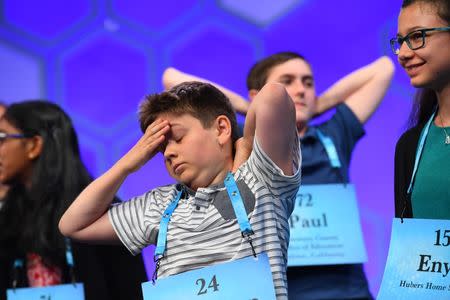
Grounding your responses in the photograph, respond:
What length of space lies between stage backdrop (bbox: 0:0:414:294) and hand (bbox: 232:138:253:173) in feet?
5.58

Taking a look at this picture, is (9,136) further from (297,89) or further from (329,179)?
(329,179)

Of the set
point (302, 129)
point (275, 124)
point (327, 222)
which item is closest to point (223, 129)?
point (275, 124)

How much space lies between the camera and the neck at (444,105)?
81.8 inches

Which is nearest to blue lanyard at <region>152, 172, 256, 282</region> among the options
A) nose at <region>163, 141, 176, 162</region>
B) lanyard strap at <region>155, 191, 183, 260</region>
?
lanyard strap at <region>155, 191, 183, 260</region>

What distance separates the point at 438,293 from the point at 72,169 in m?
1.46

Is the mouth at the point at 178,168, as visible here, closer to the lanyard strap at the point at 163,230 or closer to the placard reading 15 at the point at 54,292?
the lanyard strap at the point at 163,230

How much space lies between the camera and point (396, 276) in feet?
6.29

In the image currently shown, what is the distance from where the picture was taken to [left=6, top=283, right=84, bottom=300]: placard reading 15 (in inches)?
105

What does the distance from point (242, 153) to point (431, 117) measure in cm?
50

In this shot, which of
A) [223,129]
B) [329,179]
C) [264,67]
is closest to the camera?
[223,129]

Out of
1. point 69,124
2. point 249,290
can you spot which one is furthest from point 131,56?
point 249,290

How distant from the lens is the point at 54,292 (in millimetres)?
2660

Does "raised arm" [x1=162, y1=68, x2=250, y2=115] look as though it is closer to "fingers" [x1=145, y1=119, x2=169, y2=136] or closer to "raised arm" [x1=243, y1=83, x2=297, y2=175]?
"fingers" [x1=145, y1=119, x2=169, y2=136]

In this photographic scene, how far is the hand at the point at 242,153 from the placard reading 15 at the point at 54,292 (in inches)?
33.8
